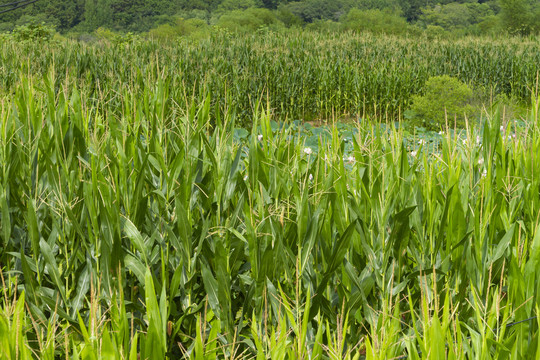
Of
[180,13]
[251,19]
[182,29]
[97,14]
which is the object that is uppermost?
[97,14]

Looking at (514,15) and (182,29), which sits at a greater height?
(182,29)

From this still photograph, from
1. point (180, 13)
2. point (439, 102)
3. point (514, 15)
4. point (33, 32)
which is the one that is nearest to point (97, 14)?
point (180, 13)

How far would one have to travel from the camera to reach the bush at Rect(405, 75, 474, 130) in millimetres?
9750

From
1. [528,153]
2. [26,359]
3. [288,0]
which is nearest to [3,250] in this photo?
[26,359]

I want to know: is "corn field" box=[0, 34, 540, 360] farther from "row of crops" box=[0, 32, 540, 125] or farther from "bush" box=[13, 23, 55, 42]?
"bush" box=[13, 23, 55, 42]

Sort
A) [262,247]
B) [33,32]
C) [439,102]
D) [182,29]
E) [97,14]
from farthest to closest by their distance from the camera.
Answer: [97,14] < [182,29] < [33,32] < [439,102] < [262,247]

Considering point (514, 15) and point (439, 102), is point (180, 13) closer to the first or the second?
point (514, 15)

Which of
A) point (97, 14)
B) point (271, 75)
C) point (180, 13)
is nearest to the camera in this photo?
point (271, 75)

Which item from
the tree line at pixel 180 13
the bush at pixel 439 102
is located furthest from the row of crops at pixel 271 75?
the tree line at pixel 180 13

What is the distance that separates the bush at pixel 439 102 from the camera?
9.75 metres

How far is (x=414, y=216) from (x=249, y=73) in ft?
30.7

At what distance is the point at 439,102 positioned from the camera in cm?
980

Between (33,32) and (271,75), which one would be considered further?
(33,32)

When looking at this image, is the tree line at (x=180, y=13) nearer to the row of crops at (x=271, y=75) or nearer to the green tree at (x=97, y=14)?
the green tree at (x=97, y=14)
